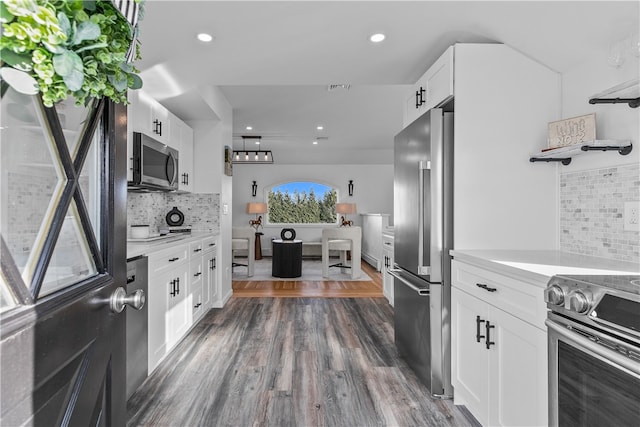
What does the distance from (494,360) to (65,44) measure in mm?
1837

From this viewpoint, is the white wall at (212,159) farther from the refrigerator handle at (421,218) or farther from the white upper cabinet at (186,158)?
the refrigerator handle at (421,218)

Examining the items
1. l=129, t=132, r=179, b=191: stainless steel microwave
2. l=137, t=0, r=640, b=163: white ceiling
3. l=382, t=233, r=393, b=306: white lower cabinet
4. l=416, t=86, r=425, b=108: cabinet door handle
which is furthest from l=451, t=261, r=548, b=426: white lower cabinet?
l=129, t=132, r=179, b=191: stainless steel microwave

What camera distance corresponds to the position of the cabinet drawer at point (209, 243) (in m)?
3.54

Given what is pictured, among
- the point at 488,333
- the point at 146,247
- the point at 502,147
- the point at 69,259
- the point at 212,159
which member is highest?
the point at 212,159

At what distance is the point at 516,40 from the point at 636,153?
2.77 feet

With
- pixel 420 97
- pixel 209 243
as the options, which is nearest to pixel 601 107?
pixel 420 97

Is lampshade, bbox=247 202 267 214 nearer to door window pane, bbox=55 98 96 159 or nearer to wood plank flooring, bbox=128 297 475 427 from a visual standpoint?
wood plank flooring, bbox=128 297 475 427

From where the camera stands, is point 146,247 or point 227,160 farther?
point 227,160

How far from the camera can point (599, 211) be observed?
1.79 meters

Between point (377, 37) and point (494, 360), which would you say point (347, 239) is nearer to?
point (377, 37)

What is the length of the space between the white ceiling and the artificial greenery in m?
1.39

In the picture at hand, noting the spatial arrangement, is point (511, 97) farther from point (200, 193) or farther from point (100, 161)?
point (200, 193)

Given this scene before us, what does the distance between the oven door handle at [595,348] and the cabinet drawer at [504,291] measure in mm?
96

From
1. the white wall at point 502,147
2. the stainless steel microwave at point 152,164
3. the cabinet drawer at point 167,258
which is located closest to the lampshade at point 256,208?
the stainless steel microwave at point 152,164
